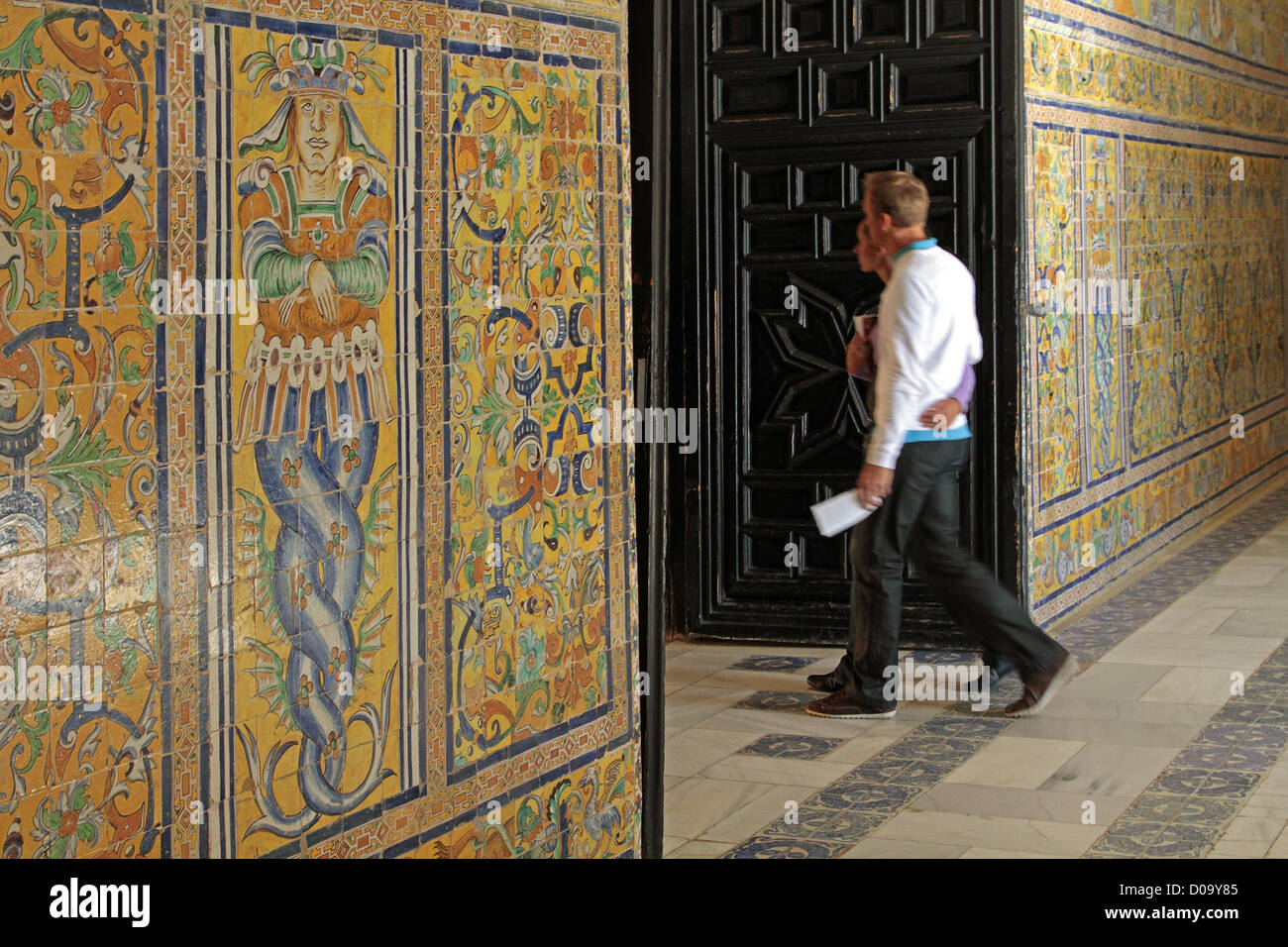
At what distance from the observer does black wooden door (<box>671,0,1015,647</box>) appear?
569 cm

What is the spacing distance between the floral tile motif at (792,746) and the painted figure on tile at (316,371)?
6.52 feet

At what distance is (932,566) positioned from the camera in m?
4.75

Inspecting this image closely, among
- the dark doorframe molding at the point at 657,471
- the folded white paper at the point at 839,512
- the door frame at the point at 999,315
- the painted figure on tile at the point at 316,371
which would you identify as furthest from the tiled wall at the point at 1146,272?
the painted figure on tile at the point at 316,371

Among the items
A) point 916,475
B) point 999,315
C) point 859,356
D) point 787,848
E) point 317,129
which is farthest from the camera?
point 999,315

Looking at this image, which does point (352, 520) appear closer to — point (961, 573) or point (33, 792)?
point (33, 792)

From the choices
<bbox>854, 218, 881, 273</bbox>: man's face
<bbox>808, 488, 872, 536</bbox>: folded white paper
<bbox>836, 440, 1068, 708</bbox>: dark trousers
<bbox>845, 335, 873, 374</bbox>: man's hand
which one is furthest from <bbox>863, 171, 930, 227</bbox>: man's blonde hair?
<bbox>808, 488, 872, 536</bbox>: folded white paper

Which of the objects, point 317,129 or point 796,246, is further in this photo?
point 796,246

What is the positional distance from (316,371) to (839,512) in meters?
2.14

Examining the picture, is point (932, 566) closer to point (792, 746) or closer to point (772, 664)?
point (792, 746)

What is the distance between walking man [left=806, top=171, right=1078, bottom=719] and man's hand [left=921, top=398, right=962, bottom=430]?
0.02 meters

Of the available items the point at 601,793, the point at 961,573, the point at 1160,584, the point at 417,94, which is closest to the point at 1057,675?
the point at 961,573

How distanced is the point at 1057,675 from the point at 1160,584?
7.85 ft

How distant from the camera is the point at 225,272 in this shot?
2.36 m

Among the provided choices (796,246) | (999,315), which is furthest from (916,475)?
(796,246)
